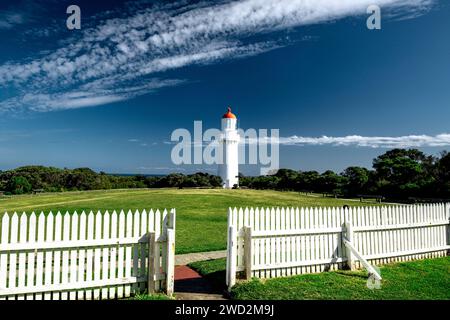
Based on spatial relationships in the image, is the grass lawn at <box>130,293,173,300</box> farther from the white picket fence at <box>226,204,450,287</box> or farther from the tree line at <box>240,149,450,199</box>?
the tree line at <box>240,149,450,199</box>

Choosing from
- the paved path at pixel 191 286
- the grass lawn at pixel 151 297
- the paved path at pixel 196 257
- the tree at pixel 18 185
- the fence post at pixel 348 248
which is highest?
the fence post at pixel 348 248

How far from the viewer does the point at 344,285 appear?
7.18m

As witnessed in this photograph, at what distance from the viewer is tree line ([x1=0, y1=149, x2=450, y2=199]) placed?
37.7 meters

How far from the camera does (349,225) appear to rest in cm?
855

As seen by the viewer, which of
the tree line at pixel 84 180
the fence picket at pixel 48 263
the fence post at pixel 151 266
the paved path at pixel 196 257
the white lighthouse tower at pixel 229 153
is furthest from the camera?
the tree line at pixel 84 180

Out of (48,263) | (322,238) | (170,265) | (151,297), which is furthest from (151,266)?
(322,238)

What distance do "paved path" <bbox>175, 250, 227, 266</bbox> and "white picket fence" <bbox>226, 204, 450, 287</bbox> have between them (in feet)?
7.37

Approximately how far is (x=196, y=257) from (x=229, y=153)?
53.1 meters

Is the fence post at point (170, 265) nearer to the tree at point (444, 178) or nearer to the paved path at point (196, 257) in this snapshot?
the paved path at point (196, 257)

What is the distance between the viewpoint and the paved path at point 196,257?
30.8ft

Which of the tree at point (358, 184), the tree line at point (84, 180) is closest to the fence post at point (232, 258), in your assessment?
the tree at point (358, 184)

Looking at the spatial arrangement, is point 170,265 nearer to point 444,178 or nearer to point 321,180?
point 444,178

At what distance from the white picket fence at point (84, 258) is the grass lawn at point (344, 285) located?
1752 millimetres
